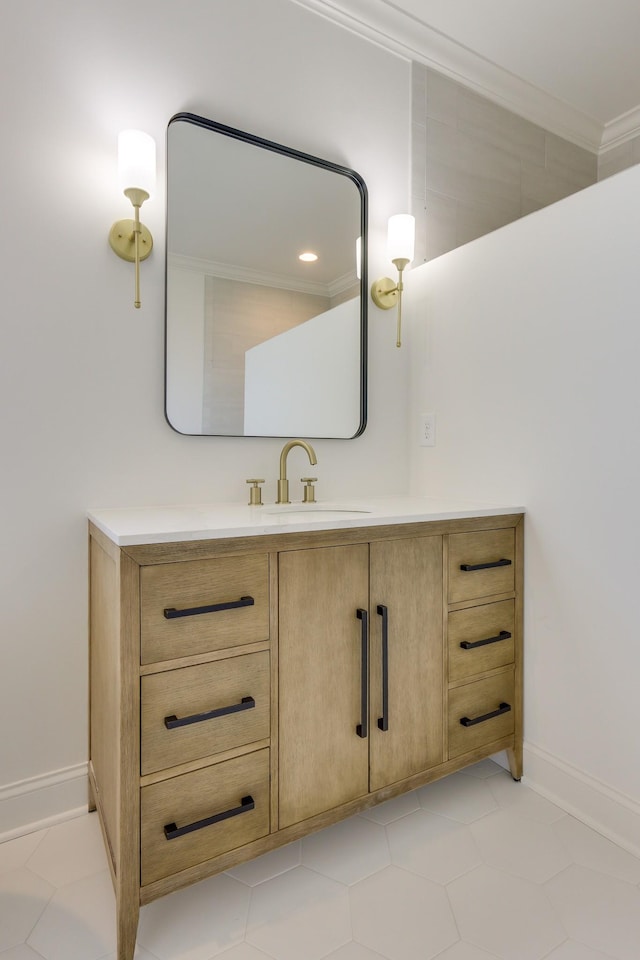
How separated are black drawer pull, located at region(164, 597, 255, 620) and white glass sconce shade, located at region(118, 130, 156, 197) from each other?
1092 mm

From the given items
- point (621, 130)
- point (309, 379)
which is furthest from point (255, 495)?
point (621, 130)

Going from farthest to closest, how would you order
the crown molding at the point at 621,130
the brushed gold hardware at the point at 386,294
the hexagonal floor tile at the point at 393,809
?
the crown molding at the point at 621,130, the brushed gold hardware at the point at 386,294, the hexagonal floor tile at the point at 393,809

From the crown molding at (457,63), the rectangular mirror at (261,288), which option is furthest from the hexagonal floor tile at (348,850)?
the crown molding at (457,63)

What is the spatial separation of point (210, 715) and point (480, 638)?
2.73 feet

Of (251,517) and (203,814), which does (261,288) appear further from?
(203,814)

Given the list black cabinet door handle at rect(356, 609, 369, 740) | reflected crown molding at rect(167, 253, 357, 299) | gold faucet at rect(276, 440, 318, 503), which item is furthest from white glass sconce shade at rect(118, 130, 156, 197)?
black cabinet door handle at rect(356, 609, 369, 740)

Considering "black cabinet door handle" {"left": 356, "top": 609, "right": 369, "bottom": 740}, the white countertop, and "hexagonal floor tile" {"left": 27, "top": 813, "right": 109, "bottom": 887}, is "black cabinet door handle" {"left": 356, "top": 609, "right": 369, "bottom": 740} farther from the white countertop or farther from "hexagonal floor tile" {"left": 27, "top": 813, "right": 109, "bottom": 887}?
"hexagonal floor tile" {"left": 27, "top": 813, "right": 109, "bottom": 887}

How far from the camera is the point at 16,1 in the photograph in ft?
4.49

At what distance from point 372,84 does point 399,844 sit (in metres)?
2.47

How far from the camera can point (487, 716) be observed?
5.17 feet

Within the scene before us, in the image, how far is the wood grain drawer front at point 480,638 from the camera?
152cm

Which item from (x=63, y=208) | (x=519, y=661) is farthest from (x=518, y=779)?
(x=63, y=208)

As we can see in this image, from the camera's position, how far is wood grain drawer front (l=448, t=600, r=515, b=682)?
4.98ft

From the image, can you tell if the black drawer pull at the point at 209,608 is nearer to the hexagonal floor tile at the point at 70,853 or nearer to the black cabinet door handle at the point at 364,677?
the black cabinet door handle at the point at 364,677
